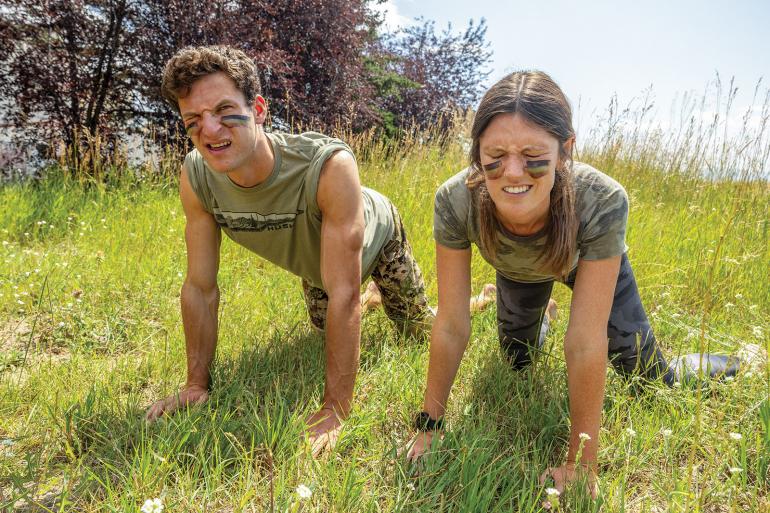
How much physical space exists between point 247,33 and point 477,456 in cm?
664

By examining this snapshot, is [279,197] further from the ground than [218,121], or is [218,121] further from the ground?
[218,121]

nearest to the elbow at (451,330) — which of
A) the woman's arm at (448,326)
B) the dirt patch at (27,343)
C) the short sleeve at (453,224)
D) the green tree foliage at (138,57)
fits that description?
the woman's arm at (448,326)

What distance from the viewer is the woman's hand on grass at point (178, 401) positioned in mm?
2219

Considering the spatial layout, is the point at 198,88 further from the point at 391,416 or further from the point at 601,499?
the point at 601,499

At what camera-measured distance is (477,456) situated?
1.93 metres

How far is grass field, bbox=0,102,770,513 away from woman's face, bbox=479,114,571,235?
2.17 feet

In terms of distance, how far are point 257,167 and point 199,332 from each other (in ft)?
2.74

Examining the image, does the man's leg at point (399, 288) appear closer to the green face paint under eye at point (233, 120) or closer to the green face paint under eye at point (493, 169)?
the green face paint under eye at point (233, 120)

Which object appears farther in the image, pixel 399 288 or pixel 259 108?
pixel 399 288

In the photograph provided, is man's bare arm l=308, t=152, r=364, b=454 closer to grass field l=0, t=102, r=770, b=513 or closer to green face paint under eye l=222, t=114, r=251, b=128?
grass field l=0, t=102, r=770, b=513

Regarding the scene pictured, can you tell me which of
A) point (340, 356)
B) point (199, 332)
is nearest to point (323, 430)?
point (340, 356)

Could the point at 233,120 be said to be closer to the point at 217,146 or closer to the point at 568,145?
the point at 217,146

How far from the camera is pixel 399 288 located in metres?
3.26

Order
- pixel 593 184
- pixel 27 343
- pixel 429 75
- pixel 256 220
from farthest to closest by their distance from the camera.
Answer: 1. pixel 429 75
2. pixel 27 343
3. pixel 256 220
4. pixel 593 184
